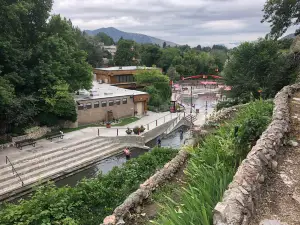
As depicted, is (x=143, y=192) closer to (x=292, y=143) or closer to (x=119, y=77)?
(x=292, y=143)

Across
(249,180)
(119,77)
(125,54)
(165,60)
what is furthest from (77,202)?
(125,54)

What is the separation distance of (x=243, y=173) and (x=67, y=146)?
15209 millimetres

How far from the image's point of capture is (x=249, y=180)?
380 centimetres

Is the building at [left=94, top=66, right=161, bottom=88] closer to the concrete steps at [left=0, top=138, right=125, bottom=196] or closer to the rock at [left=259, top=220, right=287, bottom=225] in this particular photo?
the concrete steps at [left=0, top=138, right=125, bottom=196]

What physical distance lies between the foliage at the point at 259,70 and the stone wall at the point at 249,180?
1160 centimetres

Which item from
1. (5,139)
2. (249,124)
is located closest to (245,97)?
(249,124)

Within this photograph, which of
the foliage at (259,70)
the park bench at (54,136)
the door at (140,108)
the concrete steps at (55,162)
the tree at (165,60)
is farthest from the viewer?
the tree at (165,60)

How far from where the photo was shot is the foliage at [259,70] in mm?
16609

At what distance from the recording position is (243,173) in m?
3.91

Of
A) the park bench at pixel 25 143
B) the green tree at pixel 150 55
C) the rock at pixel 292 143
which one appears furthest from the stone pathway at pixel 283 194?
the green tree at pixel 150 55

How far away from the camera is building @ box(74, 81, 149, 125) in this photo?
23.2m

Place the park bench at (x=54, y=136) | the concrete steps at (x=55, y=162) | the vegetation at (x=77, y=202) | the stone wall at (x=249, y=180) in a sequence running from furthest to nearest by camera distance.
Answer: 1. the park bench at (x=54, y=136)
2. the concrete steps at (x=55, y=162)
3. the vegetation at (x=77, y=202)
4. the stone wall at (x=249, y=180)

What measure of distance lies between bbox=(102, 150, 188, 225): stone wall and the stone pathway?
2645 mm

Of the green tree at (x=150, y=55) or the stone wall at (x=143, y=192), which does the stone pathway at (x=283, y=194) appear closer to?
the stone wall at (x=143, y=192)
